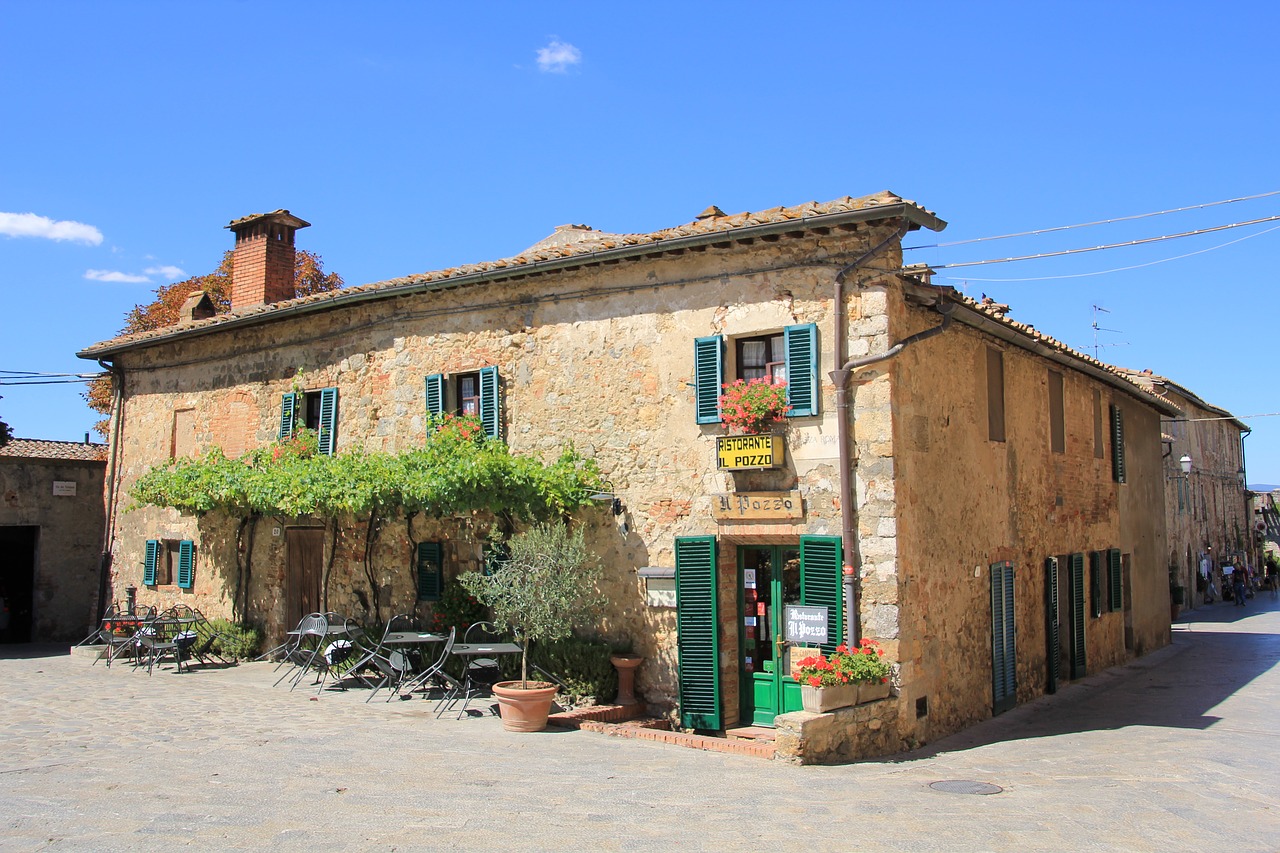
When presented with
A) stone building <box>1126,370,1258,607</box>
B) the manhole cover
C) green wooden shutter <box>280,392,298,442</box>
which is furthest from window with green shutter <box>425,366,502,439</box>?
stone building <box>1126,370,1258,607</box>

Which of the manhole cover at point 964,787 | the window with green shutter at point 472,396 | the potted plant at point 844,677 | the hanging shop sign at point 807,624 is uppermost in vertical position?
the window with green shutter at point 472,396

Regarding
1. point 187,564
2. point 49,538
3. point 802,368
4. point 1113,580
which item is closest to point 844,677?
point 802,368

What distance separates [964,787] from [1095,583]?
31.7ft

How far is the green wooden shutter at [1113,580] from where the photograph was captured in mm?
17641

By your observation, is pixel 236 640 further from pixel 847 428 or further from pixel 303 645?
pixel 847 428

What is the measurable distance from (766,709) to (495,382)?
547 cm

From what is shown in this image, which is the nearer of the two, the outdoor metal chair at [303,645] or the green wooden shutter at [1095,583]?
the outdoor metal chair at [303,645]

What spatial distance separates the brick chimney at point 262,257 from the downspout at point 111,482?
2780 mm

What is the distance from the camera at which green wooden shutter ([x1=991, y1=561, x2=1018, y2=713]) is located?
12.6m

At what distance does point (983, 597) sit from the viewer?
40.7 feet

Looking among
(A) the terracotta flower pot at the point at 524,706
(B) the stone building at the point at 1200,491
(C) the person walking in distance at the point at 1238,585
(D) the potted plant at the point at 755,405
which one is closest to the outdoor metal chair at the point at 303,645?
(A) the terracotta flower pot at the point at 524,706

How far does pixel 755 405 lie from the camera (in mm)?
10812

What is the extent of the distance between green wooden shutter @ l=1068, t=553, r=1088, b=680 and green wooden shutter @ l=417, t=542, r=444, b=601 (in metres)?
9.82

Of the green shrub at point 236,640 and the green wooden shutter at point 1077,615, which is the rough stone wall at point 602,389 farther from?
the green wooden shutter at point 1077,615
